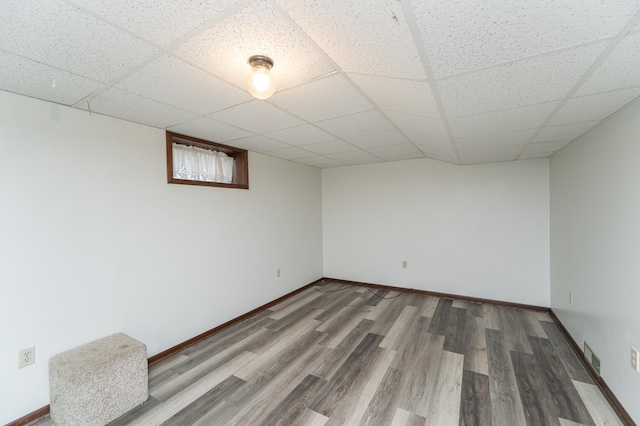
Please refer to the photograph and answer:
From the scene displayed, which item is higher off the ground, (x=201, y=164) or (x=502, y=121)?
(x=502, y=121)

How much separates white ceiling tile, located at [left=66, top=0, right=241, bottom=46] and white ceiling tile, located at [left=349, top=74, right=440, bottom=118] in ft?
2.57

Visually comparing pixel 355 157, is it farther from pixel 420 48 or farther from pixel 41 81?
pixel 41 81

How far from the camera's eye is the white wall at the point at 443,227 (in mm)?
3492

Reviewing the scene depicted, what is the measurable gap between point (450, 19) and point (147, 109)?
210cm

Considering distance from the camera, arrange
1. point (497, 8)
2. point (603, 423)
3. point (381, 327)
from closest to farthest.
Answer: point (497, 8) → point (603, 423) → point (381, 327)

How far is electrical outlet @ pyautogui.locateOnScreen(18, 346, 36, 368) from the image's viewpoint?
5.66 feet

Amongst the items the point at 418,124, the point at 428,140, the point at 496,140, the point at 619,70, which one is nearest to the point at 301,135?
the point at 418,124

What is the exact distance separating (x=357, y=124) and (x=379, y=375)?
7.23 ft

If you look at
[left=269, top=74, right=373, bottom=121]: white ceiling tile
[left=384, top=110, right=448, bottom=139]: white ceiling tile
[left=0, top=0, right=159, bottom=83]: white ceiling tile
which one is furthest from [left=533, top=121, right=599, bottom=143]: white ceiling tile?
[left=0, top=0, right=159, bottom=83]: white ceiling tile

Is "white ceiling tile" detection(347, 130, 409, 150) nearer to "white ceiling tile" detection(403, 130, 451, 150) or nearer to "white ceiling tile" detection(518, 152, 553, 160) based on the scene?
"white ceiling tile" detection(403, 130, 451, 150)

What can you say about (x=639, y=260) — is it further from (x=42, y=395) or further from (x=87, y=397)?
(x=42, y=395)

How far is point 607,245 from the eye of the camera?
192 cm

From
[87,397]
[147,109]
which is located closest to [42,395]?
[87,397]

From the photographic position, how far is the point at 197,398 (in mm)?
1962
